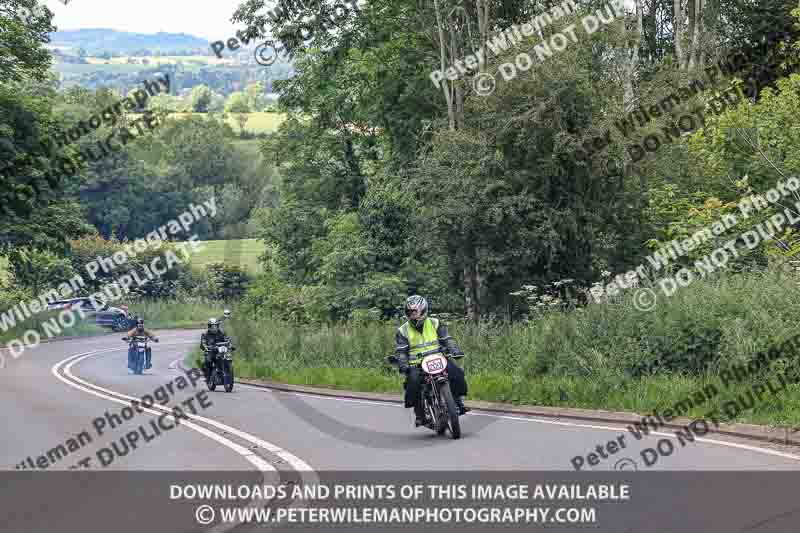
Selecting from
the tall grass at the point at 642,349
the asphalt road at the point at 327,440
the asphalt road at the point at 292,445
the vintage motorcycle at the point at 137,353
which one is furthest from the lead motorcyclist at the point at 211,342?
the vintage motorcycle at the point at 137,353

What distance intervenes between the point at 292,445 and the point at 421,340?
6.82 feet

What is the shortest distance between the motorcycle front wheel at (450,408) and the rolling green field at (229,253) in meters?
75.6

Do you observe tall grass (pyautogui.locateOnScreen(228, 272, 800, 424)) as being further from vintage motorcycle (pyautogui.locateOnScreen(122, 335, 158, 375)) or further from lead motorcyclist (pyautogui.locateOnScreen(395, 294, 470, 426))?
vintage motorcycle (pyautogui.locateOnScreen(122, 335, 158, 375))

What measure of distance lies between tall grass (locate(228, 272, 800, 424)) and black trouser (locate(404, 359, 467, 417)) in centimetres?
321

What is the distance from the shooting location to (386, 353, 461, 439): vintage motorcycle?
46.0 ft

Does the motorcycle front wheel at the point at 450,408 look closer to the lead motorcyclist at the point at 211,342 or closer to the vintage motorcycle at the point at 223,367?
the vintage motorcycle at the point at 223,367

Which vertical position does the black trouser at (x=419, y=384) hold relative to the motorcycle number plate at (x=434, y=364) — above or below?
below

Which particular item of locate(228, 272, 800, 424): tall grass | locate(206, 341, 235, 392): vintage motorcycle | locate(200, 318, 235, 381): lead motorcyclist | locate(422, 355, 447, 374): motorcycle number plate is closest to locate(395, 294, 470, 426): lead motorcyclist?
locate(422, 355, 447, 374): motorcycle number plate

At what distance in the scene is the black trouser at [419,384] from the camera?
14.3 metres

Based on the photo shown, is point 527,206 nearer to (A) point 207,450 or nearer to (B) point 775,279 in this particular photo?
(B) point 775,279

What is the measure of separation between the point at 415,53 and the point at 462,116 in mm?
9274

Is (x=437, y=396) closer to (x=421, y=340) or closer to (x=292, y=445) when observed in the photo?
(x=421, y=340)

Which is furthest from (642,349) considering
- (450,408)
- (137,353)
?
(137,353)

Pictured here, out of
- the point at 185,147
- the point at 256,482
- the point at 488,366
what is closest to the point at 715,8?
the point at 488,366
